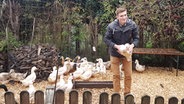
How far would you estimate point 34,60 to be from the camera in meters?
7.04

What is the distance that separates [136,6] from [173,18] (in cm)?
113

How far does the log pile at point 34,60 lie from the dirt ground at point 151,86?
0.36 m

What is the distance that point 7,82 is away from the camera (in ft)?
21.6

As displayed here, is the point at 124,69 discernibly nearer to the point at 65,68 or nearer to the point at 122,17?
the point at 122,17

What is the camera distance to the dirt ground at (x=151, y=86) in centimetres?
599

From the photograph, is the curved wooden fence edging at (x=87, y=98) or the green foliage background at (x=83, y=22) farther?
the green foliage background at (x=83, y=22)

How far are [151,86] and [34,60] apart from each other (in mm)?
2865

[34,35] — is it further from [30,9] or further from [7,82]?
[7,82]

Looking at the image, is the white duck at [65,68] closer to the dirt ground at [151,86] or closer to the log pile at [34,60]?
the log pile at [34,60]

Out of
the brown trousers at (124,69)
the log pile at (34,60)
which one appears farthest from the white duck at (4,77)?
the brown trousers at (124,69)

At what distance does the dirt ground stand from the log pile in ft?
A: 1.17

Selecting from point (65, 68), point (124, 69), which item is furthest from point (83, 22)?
point (124, 69)

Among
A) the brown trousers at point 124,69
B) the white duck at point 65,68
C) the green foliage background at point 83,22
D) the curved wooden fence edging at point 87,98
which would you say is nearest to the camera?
the curved wooden fence edging at point 87,98

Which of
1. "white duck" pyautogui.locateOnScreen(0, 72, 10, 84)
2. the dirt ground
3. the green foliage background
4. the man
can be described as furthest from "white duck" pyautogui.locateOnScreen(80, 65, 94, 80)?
the green foliage background
